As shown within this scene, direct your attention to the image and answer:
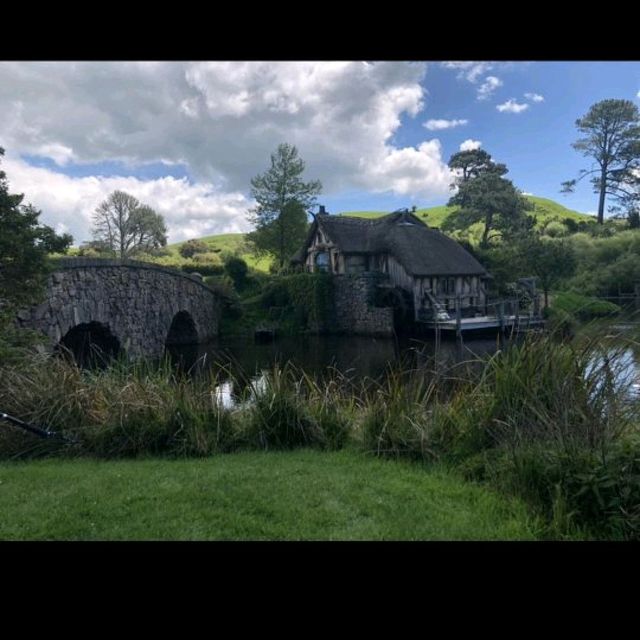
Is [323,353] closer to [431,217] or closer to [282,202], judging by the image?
[282,202]

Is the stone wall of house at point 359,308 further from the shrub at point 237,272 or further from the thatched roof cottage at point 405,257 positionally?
the shrub at point 237,272

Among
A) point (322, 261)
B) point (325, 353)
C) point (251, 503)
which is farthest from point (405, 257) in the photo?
point (251, 503)

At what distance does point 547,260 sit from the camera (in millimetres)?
29266

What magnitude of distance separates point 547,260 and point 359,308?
1169 cm

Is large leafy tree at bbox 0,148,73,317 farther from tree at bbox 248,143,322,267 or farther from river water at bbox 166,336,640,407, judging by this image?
tree at bbox 248,143,322,267

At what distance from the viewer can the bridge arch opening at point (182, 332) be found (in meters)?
22.3

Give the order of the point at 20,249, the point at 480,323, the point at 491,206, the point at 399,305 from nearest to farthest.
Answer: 1. the point at 20,249
2. the point at 480,323
3. the point at 399,305
4. the point at 491,206

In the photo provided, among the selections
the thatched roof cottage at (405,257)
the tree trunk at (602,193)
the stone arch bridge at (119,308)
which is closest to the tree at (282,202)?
the thatched roof cottage at (405,257)

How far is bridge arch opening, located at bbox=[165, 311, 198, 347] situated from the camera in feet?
73.0

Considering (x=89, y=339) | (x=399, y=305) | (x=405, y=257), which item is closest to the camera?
(x=89, y=339)

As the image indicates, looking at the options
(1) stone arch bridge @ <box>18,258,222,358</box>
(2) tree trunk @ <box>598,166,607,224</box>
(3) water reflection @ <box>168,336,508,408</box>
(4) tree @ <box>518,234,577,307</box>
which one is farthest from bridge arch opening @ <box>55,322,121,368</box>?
(2) tree trunk @ <box>598,166,607,224</box>

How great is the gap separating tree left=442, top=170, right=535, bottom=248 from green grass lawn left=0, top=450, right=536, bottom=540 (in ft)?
116

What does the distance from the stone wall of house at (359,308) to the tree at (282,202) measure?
28.9 ft
